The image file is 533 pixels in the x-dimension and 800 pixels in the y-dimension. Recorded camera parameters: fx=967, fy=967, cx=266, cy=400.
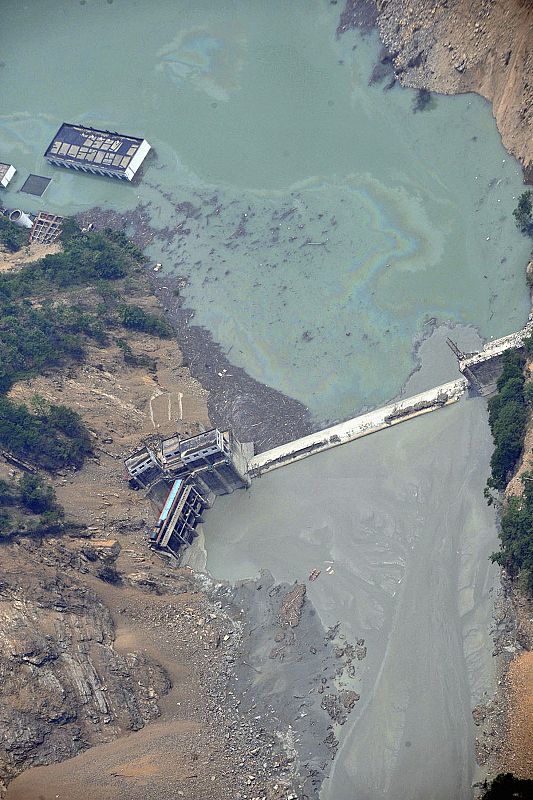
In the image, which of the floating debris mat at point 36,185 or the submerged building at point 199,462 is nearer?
the submerged building at point 199,462

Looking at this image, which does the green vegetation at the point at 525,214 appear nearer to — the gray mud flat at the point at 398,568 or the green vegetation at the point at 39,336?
the gray mud flat at the point at 398,568

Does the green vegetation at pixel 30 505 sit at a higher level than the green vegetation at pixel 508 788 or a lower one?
higher

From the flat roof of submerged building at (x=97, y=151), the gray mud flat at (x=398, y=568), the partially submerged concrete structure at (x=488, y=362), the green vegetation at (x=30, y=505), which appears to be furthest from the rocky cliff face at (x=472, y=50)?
the green vegetation at (x=30, y=505)

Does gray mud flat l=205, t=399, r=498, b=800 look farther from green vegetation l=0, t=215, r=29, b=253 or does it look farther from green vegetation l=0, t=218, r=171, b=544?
green vegetation l=0, t=215, r=29, b=253

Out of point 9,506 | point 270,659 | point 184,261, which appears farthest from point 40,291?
point 270,659

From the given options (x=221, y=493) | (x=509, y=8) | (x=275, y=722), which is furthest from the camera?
(x=509, y=8)

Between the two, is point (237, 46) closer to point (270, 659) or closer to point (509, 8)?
point (509, 8)

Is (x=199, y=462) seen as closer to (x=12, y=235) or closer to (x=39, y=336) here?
(x=39, y=336)
